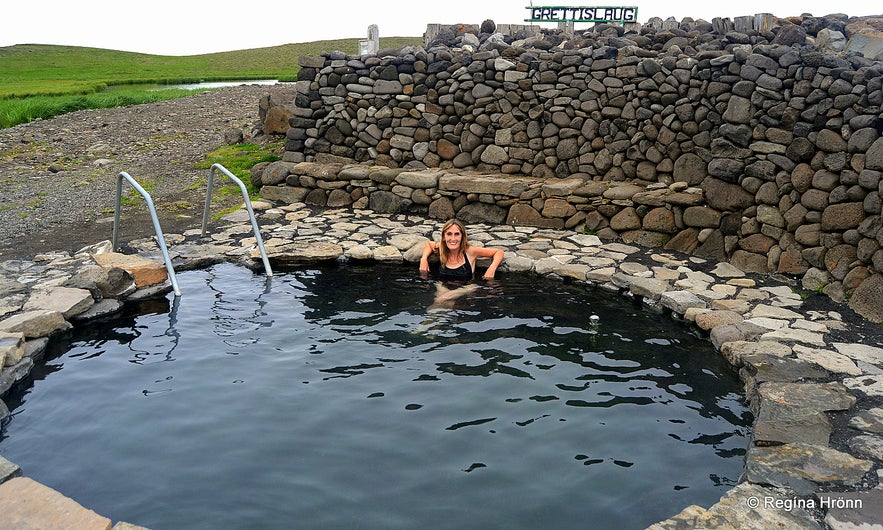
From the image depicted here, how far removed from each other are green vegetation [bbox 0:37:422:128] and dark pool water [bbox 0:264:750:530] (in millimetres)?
15139

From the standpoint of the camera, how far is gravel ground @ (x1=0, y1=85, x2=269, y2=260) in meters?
10.2

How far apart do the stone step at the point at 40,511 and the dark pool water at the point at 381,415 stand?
1.13 feet

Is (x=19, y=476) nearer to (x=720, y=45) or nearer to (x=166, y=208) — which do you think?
(x=166, y=208)

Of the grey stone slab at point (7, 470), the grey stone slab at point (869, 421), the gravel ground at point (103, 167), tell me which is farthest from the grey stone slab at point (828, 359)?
the gravel ground at point (103, 167)

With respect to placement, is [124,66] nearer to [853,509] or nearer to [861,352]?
[861,352]

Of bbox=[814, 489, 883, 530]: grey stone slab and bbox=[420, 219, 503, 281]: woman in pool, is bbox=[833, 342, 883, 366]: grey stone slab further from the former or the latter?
bbox=[420, 219, 503, 281]: woman in pool

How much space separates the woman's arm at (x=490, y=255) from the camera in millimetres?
8633

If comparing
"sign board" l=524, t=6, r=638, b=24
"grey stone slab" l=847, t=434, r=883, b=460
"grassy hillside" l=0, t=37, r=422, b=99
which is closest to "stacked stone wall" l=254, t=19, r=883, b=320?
"sign board" l=524, t=6, r=638, b=24

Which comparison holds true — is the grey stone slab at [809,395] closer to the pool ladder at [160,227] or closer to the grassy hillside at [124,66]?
the pool ladder at [160,227]

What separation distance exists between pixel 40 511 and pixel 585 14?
35.7ft

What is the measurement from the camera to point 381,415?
546 centimetres

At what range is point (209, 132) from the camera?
682 inches

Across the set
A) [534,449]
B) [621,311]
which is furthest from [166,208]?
[534,449]

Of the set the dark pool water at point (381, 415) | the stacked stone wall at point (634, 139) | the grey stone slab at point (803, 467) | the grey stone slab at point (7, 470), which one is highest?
the stacked stone wall at point (634, 139)
